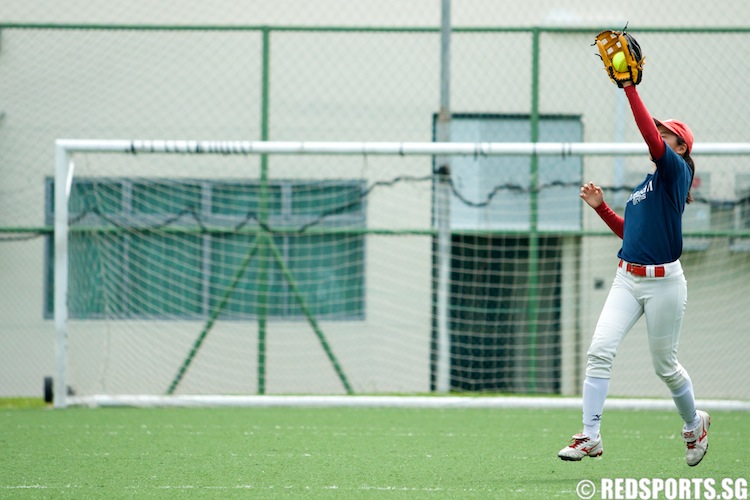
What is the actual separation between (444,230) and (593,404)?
521cm

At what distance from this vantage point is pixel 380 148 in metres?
9.03

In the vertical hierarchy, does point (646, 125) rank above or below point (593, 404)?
above

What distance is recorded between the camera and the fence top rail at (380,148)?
→ 891 centimetres

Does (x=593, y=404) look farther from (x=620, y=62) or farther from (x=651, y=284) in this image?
(x=620, y=62)

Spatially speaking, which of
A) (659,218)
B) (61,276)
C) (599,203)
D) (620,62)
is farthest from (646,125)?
(61,276)

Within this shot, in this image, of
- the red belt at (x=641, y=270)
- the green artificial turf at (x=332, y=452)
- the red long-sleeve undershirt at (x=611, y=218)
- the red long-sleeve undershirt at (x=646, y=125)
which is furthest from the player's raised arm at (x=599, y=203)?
the green artificial turf at (x=332, y=452)

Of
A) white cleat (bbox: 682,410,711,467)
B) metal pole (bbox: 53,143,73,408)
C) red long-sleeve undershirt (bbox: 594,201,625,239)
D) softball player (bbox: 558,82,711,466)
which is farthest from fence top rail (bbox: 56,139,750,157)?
white cleat (bbox: 682,410,711,467)

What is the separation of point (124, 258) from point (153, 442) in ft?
14.6

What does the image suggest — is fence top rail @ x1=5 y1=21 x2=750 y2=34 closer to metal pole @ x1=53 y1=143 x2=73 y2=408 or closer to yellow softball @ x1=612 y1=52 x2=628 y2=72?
metal pole @ x1=53 y1=143 x2=73 y2=408

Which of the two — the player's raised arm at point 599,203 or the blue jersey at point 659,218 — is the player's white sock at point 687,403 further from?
the player's raised arm at point 599,203

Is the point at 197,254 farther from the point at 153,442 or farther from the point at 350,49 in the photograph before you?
the point at 153,442

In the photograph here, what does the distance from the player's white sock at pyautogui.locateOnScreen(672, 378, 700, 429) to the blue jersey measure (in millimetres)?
684

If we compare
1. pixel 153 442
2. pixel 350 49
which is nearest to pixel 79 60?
pixel 350 49
